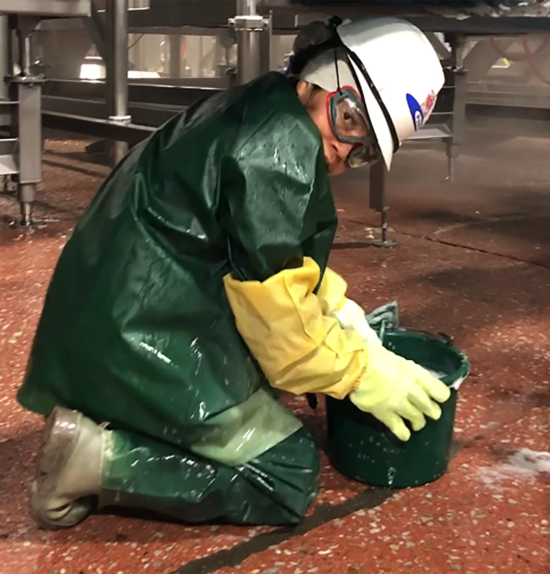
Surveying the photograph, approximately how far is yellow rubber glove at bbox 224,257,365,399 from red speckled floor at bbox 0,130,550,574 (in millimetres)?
204

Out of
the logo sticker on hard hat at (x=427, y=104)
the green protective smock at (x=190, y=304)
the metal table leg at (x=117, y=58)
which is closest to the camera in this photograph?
the green protective smock at (x=190, y=304)

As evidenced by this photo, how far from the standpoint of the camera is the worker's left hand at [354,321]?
123 centimetres

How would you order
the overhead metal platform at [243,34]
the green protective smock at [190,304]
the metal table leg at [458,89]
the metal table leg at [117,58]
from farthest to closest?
the metal table leg at [458,89], the metal table leg at [117,58], the overhead metal platform at [243,34], the green protective smock at [190,304]

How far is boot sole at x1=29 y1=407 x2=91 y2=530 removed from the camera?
3.26ft

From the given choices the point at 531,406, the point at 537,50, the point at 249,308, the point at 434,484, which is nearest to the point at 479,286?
the point at 531,406

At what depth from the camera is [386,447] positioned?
1151mm

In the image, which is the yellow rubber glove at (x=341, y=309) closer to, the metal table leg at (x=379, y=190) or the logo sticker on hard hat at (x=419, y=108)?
the logo sticker on hard hat at (x=419, y=108)

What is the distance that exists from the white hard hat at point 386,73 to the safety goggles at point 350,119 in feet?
0.04

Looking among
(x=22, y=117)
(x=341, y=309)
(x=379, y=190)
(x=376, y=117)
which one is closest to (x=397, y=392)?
(x=341, y=309)


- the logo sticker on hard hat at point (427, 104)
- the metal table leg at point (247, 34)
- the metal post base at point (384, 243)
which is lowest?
the metal post base at point (384, 243)

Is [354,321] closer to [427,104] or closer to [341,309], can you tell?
[341,309]

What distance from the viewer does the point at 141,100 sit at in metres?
4.05

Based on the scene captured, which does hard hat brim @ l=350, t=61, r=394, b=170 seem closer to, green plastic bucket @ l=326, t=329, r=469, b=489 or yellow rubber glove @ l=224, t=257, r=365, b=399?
yellow rubber glove @ l=224, t=257, r=365, b=399

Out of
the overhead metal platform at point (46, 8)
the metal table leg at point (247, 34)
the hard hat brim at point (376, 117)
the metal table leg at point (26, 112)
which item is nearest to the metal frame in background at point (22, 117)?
the metal table leg at point (26, 112)
